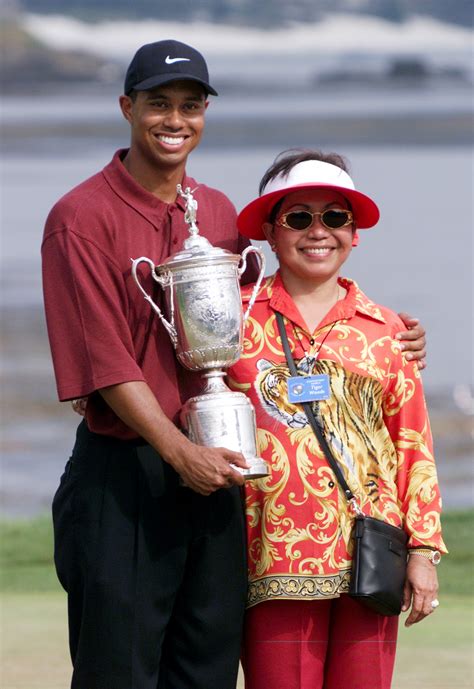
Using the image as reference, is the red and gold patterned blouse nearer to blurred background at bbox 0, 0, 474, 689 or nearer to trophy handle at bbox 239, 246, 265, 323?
trophy handle at bbox 239, 246, 265, 323

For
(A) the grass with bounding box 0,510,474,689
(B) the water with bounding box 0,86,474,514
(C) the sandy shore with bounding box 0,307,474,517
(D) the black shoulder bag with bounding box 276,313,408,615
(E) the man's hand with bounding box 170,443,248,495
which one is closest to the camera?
(E) the man's hand with bounding box 170,443,248,495

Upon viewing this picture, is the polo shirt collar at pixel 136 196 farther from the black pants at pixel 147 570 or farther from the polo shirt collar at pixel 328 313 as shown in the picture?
the black pants at pixel 147 570

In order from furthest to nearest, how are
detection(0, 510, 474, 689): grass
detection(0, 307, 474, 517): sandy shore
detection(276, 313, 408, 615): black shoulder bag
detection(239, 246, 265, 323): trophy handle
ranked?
detection(0, 307, 474, 517): sandy shore < detection(0, 510, 474, 689): grass < detection(239, 246, 265, 323): trophy handle < detection(276, 313, 408, 615): black shoulder bag

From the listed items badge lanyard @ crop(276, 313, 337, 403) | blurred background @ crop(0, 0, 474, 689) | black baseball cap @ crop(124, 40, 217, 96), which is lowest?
badge lanyard @ crop(276, 313, 337, 403)

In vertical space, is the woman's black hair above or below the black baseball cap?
below

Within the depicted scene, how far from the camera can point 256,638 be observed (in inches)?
127

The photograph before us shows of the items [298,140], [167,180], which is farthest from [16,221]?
[167,180]

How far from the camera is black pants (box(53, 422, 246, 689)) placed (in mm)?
3182

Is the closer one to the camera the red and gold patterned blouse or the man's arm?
→ the man's arm

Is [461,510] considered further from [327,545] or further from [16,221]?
[327,545]

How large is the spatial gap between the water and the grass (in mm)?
792

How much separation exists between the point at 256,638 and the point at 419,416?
0.61 meters

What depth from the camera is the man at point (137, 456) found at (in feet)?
10.3

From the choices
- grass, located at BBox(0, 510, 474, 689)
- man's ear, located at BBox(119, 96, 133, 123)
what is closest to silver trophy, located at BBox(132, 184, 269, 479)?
man's ear, located at BBox(119, 96, 133, 123)
